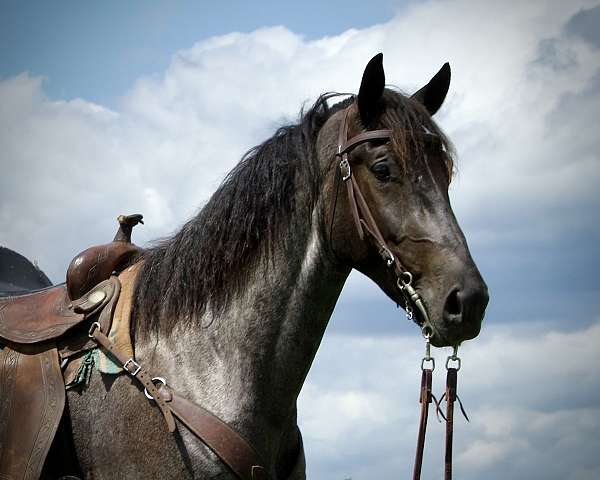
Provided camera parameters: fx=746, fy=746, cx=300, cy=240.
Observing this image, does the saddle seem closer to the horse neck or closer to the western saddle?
the western saddle

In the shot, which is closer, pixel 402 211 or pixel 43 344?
pixel 402 211

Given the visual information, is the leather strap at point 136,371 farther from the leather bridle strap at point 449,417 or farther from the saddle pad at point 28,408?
the leather bridle strap at point 449,417

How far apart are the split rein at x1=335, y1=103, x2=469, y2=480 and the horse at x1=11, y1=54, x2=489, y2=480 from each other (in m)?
0.01

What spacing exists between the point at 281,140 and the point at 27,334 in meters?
2.34

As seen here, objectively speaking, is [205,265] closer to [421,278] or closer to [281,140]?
[281,140]

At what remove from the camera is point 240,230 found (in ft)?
17.1

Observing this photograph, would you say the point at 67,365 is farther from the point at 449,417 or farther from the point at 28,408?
the point at 449,417

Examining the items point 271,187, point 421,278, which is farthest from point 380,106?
point 421,278

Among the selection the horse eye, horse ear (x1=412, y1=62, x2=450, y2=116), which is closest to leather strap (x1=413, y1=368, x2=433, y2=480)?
the horse eye

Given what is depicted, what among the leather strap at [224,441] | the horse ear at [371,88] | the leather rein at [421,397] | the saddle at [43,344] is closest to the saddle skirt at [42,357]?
the saddle at [43,344]

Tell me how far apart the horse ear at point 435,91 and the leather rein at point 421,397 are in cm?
92

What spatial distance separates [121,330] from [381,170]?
2106 millimetres

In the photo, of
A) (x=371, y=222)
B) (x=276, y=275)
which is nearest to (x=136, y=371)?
(x=276, y=275)

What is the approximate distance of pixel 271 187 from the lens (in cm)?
521
